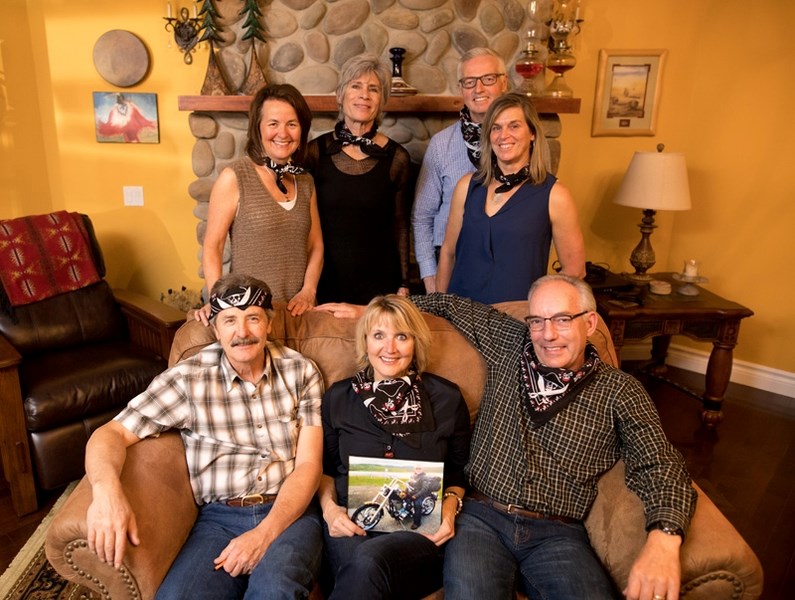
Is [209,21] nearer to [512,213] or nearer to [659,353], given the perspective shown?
[512,213]

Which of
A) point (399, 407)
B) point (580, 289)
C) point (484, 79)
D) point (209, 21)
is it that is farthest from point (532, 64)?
point (399, 407)

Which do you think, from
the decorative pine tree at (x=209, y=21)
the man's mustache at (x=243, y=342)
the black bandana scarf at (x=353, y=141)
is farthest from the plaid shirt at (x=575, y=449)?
the decorative pine tree at (x=209, y=21)

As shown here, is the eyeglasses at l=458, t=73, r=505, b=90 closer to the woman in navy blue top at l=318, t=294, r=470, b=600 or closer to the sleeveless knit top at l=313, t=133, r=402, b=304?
the sleeveless knit top at l=313, t=133, r=402, b=304

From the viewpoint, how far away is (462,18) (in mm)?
3057

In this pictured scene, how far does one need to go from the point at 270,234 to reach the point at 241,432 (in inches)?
28.2

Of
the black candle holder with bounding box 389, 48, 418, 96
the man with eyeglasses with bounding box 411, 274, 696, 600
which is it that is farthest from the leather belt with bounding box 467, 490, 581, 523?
the black candle holder with bounding box 389, 48, 418, 96

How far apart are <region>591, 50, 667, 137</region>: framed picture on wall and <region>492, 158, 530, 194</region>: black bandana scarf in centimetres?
171

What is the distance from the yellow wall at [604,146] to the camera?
126 inches

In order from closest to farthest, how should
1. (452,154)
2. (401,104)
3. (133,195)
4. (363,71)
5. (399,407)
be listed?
(399,407)
(363,71)
(452,154)
(401,104)
(133,195)

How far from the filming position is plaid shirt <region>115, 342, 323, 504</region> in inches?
63.2

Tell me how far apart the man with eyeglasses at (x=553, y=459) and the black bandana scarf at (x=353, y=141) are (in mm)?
969

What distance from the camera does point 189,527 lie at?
1.56m

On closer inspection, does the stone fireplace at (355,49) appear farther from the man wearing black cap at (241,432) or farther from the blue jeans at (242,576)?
the blue jeans at (242,576)

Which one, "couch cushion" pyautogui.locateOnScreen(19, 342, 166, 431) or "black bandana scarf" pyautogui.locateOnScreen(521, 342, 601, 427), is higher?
"black bandana scarf" pyautogui.locateOnScreen(521, 342, 601, 427)
